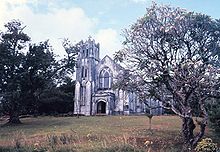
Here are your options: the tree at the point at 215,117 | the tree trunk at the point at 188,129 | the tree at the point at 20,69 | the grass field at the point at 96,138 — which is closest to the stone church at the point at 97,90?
the tree at the point at 20,69

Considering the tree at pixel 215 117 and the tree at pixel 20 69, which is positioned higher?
the tree at pixel 20 69

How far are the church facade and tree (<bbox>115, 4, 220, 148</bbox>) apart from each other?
4012cm

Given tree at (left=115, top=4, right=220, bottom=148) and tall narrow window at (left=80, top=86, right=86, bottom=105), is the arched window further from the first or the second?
tree at (left=115, top=4, right=220, bottom=148)

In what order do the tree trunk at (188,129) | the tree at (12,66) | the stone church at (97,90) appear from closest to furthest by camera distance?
1. the tree trunk at (188,129)
2. the tree at (12,66)
3. the stone church at (97,90)

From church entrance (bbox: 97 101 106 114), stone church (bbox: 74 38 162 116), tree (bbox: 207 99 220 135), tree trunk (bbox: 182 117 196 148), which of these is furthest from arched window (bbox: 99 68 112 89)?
tree trunk (bbox: 182 117 196 148)

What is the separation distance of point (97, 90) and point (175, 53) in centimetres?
4540

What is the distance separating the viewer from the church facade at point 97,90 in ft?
211

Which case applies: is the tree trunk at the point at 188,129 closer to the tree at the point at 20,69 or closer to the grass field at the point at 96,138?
the grass field at the point at 96,138

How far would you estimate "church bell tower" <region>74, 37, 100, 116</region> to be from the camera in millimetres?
65562

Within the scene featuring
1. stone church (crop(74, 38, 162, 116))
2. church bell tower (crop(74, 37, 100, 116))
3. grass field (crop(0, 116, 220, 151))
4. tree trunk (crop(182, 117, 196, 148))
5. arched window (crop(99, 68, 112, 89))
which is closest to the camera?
grass field (crop(0, 116, 220, 151))

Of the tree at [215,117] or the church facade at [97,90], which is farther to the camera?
the church facade at [97,90]

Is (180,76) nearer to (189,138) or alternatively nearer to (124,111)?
(189,138)

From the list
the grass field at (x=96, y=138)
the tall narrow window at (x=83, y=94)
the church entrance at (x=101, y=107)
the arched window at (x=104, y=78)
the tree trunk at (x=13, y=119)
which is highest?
the arched window at (x=104, y=78)

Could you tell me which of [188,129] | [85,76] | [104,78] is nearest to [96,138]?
[188,129]
